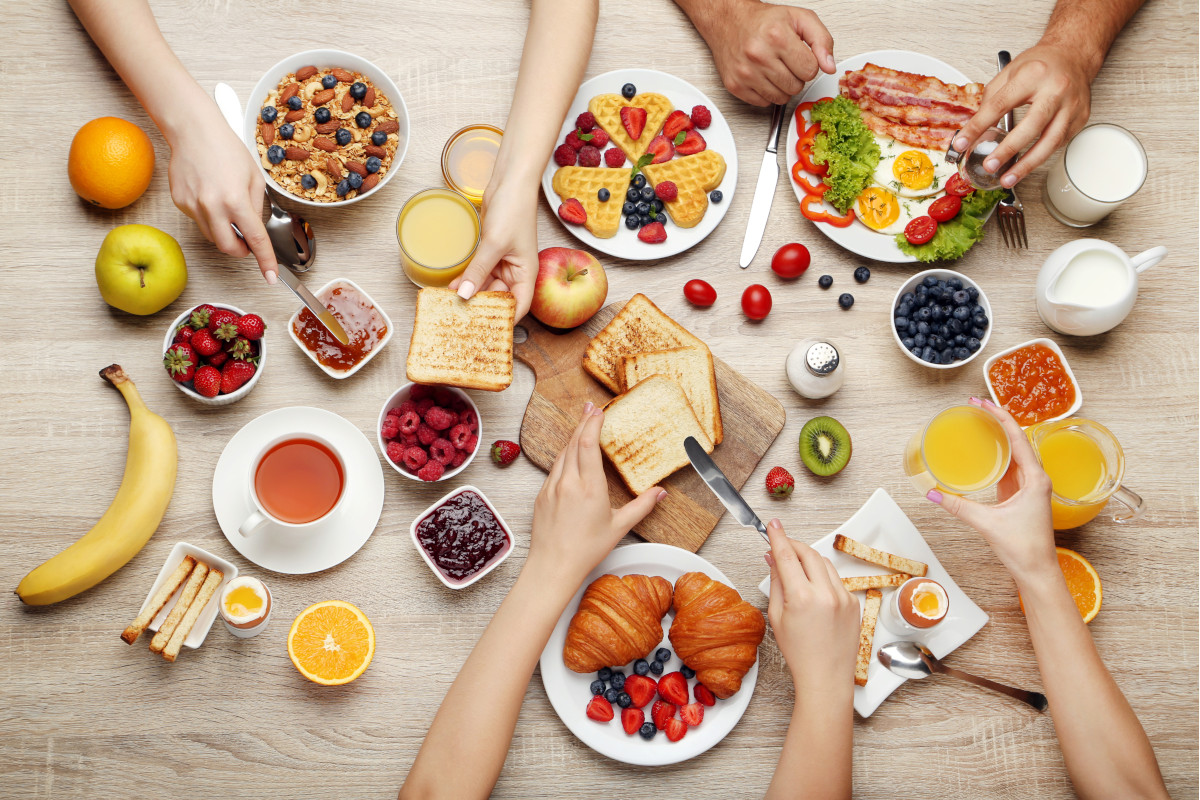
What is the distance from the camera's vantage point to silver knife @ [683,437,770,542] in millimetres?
2123

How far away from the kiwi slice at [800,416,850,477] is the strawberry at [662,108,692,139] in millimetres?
1015

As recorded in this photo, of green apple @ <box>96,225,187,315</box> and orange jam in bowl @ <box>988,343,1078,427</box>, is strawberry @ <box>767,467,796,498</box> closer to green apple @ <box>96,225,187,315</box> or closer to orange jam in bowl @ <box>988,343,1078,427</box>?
orange jam in bowl @ <box>988,343,1078,427</box>

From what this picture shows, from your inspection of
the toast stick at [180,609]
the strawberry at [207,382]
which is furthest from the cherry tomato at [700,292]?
the toast stick at [180,609]

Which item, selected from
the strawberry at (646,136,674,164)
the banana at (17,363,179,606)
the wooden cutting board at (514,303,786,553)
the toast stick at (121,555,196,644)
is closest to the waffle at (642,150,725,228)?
the strawberry at (646,136,674,164)

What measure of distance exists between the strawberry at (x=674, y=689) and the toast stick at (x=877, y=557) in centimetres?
59

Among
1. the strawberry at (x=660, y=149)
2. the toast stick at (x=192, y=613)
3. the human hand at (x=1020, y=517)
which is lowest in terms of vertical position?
the toast stick at (x=192, y=613)

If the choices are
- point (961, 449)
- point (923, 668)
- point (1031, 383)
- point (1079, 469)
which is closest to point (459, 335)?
point (961, 449)

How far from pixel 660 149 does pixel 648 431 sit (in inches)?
35.4

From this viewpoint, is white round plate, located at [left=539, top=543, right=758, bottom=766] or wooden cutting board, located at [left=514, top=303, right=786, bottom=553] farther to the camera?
wooden cutting board, located at [left=514, top=303, right=786, bottom=553]

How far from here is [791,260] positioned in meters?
2.27

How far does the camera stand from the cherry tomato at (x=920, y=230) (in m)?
2.28

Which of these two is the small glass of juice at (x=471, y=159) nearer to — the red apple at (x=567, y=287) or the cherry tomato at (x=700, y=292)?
the red apple at (x=567, y=287)

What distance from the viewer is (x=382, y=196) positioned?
7.50 ft

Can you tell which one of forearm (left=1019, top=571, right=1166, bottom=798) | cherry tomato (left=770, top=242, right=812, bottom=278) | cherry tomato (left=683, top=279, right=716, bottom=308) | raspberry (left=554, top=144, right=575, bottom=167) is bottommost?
forearm (left=1019, top=571, right=1166, bottom=798)
